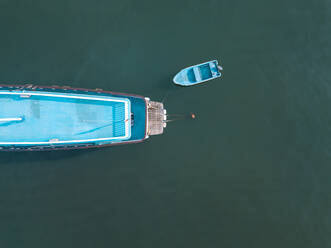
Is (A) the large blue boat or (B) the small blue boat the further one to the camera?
(B) the small blue boat

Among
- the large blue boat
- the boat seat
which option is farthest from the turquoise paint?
the boat seat

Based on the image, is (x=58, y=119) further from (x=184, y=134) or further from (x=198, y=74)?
(x=198, y=74)

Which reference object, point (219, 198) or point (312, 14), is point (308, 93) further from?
point (219, 198)

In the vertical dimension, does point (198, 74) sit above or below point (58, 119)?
above

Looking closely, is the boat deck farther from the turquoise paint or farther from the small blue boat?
the small blue boat

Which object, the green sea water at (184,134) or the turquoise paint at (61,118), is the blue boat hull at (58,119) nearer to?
the turquoise paint at (61,118)

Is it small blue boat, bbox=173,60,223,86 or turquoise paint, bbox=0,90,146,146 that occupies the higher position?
small blue boat, bbox=173,60,223,86

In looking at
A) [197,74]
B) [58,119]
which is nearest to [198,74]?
[197,74]

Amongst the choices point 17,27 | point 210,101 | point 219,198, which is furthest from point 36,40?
point 219,198
